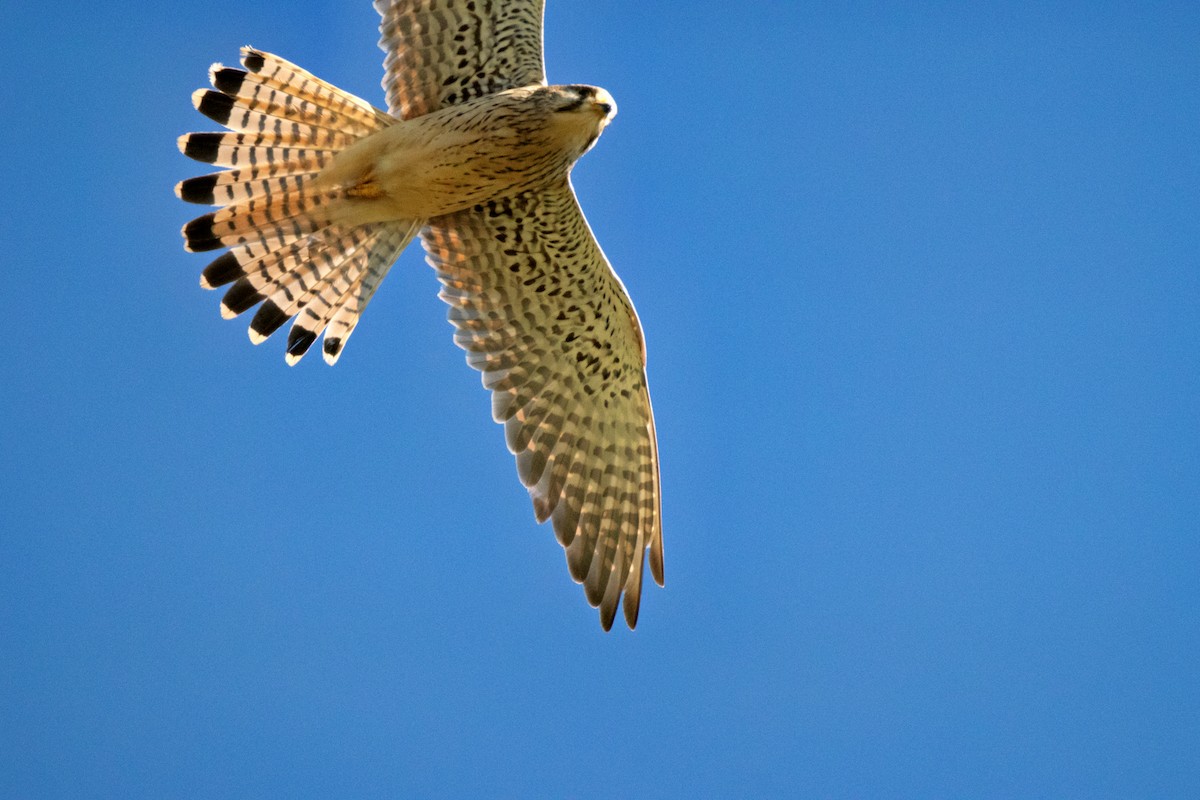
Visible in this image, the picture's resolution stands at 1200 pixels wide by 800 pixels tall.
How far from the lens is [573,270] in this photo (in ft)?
24.3

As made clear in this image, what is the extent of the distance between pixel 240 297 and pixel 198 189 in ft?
1.81

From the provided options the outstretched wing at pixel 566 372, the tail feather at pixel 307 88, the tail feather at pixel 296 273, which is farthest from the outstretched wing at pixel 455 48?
the tail feather at pixel 296 273

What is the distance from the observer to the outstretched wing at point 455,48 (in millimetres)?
6895

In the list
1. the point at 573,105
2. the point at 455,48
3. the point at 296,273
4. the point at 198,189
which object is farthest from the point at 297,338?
the point at 573,105

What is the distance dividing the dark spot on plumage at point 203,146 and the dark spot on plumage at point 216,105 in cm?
12

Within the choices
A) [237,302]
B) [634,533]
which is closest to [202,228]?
[237,302]

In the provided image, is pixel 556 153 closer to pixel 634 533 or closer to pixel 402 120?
pixel 402 120

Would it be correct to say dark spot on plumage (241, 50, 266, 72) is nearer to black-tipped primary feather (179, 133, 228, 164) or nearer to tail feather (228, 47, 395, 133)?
tail feather (228, 47, 395, 133)

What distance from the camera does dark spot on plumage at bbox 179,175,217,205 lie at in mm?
6961

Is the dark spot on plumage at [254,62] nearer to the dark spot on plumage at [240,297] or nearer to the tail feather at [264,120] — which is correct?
the tail feather at [264,120]

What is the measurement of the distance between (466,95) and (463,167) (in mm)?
464

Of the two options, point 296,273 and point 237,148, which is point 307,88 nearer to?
point 237,148

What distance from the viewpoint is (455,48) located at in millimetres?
6949

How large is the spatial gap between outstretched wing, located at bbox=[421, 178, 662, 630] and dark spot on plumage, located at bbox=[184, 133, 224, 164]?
43.5 inches
